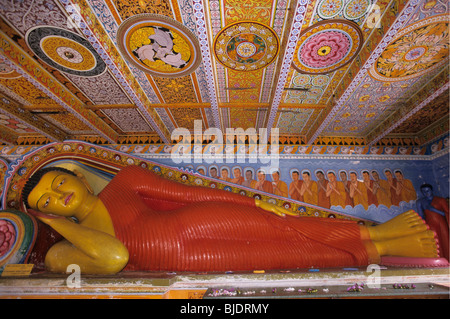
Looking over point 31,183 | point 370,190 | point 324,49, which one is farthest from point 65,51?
point 370,190

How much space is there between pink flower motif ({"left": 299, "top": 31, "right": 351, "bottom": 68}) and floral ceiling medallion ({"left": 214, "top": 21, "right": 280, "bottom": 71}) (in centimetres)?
47

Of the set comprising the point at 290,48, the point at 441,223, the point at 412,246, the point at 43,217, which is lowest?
the point at 412,246

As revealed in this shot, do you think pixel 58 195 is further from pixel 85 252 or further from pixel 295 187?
pixel 295 187

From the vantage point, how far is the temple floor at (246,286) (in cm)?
170

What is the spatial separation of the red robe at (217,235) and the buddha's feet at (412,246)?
0.54 ft

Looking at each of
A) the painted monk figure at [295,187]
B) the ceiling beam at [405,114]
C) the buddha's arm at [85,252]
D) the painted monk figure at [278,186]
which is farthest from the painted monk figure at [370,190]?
the buddha's arm at [85,252]

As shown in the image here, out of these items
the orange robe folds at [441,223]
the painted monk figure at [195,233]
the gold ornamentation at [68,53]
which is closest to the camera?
the painted monk figure at [195,233]

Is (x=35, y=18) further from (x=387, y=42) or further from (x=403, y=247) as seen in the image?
(x=403, y=247)

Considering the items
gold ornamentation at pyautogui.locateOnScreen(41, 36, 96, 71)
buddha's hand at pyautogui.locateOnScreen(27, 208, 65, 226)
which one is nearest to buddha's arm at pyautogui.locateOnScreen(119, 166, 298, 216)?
buddha's hand at pyautogui.locateOnScreen(27, 208, 65, 226)

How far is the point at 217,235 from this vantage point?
292cm

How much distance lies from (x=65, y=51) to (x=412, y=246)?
17.2 ft

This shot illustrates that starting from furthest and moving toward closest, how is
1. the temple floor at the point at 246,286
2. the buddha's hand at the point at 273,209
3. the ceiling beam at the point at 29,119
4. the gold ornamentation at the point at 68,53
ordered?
the ceiling beam at the point at 29,119
the buddha's hand at the point at 273,209
the gold ornamentation at the point at 68,53
the temple floor at the point at 246,286

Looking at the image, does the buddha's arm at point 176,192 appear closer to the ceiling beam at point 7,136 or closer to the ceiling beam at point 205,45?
the ceiling beam at point 205,45

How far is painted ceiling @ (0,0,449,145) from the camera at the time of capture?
2807mm
